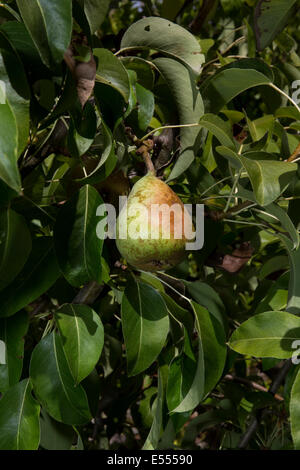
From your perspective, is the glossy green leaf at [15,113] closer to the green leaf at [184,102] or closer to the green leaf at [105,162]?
the green leaf at [105,162]

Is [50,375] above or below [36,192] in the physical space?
below

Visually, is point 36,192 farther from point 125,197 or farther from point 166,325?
point 166,325

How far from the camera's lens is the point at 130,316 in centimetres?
85

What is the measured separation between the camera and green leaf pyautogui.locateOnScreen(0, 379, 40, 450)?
0.82 m

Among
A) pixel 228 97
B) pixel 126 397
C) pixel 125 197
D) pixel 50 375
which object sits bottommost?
pixel 126 397

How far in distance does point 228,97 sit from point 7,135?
0.44 metres

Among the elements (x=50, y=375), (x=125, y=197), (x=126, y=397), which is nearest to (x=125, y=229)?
(x=125, y=197)

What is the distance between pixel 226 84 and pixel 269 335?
1.28 ft

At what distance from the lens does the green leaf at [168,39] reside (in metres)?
0.83

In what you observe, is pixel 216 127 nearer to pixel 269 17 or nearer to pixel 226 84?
pixel 226 84

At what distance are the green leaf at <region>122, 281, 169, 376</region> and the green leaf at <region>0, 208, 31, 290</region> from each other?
194mm

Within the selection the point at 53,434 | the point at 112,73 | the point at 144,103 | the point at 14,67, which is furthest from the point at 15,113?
the point at 53,434

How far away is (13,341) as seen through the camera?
0.83 m

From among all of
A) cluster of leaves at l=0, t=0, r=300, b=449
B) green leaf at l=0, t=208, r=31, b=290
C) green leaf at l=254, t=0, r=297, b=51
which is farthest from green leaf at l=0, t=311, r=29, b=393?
green leaf at l=254, t=0, r=297, b=51
